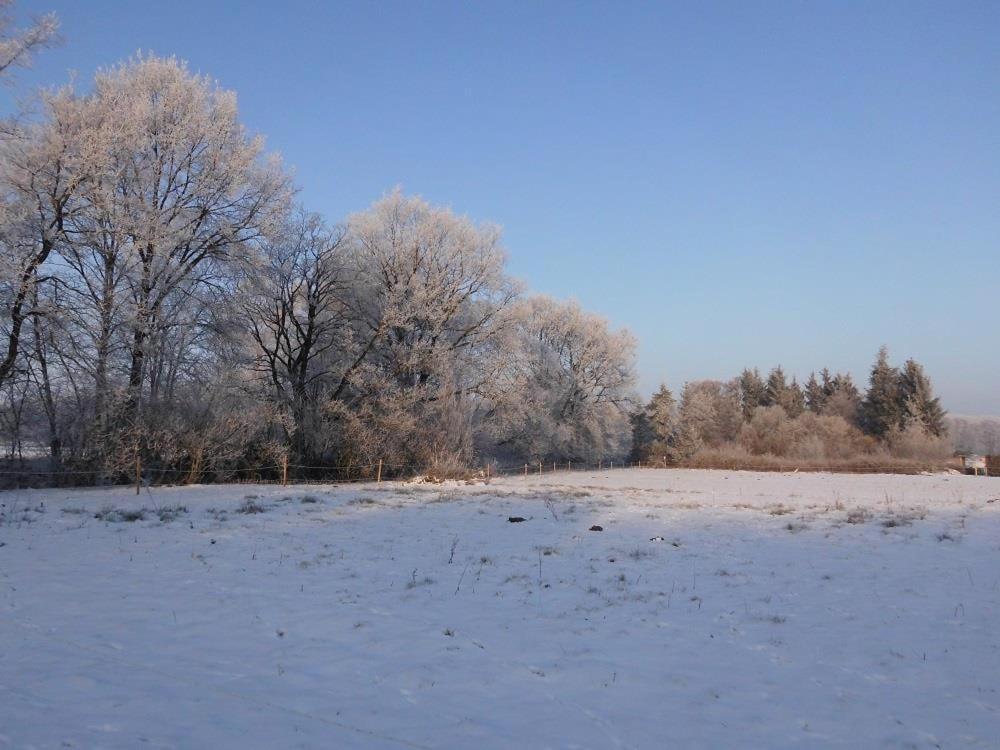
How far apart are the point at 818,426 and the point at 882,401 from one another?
6.15 m

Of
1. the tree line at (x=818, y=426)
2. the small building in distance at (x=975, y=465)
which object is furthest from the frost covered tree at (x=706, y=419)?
the small building in distance at (x=975, y=465)

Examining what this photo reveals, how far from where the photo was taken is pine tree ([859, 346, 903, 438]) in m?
61.8

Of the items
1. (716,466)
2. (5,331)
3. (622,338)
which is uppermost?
(622,338)

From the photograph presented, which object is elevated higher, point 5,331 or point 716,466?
point 5,331

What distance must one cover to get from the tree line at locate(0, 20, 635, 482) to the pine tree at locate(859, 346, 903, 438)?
43570 mm

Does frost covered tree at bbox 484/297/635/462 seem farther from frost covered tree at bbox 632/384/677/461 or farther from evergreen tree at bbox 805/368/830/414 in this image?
evergreen tree at bbox 805/368/830/414

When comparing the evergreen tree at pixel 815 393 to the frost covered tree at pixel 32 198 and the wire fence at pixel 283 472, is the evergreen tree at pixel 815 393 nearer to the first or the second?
the wire fence at pixel 283 472

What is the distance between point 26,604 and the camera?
7.38m

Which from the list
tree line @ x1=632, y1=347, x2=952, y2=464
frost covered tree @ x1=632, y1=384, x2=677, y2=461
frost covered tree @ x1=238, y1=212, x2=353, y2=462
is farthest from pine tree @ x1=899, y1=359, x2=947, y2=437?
frost covered tree @ x1=238, y1=212, x2=353, y2=462

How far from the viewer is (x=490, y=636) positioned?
23.4 feet

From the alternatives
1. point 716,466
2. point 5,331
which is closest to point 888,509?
point 5,331

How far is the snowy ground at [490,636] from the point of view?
195 inches

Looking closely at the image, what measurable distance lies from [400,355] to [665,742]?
86.1 ft

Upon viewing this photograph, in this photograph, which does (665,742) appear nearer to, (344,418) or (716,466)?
(344,418)
